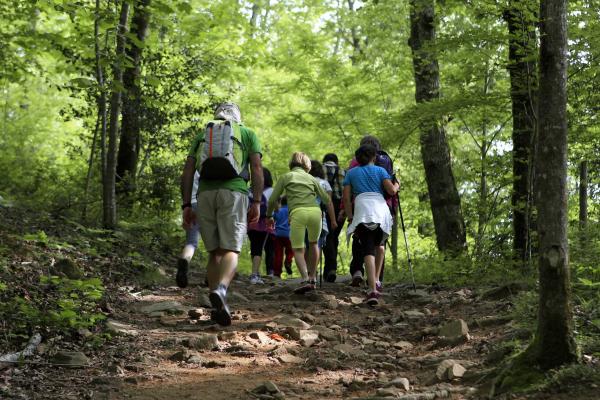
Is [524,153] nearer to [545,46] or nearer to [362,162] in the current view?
[362,162]

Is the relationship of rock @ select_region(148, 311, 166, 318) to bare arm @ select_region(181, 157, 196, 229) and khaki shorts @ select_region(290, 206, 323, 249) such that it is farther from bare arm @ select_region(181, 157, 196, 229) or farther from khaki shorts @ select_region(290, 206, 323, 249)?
khaki shorts @ select_region(290, 206, 323, 249)

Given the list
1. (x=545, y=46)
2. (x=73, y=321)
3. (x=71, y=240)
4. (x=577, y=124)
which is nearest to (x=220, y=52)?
(x=71, y=240)

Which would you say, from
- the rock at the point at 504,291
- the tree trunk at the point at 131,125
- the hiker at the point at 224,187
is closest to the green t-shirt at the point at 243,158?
the hiker at the point at 224,187

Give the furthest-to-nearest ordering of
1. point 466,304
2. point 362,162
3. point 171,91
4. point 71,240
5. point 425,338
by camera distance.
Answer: point 171,91, point 71,240, point 362,162, point 466,304, point 425,338

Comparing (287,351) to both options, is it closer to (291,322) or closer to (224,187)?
(291,322)

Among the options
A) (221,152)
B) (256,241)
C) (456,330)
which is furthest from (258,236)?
(456,330)

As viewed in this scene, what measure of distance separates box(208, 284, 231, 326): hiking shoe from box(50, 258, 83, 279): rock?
2.13 meters

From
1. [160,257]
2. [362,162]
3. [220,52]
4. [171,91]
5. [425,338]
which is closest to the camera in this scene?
[425,338]

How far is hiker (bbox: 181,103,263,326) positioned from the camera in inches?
244

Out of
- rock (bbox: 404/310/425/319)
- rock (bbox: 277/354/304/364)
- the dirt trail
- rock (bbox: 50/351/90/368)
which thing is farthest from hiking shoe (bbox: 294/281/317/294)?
rock (bbox: 50/351/90/368)

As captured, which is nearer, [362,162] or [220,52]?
[362,162]

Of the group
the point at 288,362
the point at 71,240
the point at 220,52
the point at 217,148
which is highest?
the point at 220,52

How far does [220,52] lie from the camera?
50.5 ft

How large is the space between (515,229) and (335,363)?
20.1ft
